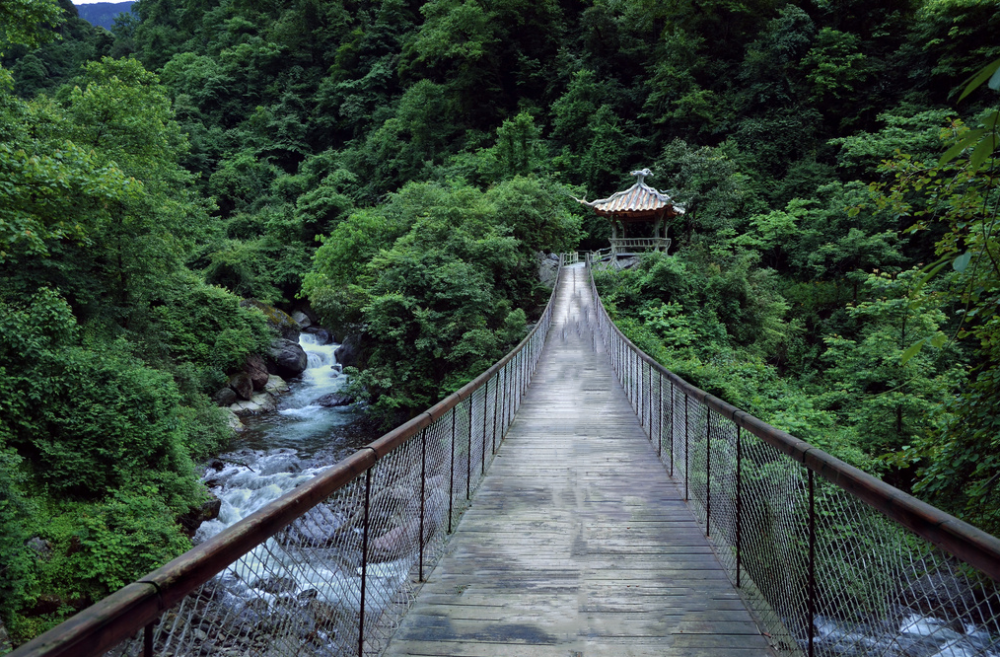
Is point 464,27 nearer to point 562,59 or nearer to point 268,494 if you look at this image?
point 562,59

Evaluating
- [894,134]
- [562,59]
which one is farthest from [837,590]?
[562,59]

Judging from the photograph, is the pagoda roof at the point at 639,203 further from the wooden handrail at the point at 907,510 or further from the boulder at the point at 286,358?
the wooden handrail at the point at 907,510

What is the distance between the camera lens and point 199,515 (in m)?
10.2

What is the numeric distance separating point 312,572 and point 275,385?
1856 cm

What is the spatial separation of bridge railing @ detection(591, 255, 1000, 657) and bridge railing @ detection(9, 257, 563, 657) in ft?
5.90

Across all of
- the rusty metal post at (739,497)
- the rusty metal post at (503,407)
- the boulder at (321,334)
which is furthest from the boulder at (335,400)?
the rusty metal post at (739,497)

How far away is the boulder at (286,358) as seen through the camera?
821 inches

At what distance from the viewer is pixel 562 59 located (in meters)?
42.2

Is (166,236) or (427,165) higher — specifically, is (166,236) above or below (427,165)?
below

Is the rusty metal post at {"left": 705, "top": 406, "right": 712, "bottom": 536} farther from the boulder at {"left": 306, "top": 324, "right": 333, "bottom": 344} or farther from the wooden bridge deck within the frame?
the boulder at {"left": 306, "top": 324, "right": 333, "bottom": 344}

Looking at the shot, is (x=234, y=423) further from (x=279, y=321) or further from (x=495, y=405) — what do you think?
(x=495, y=405)

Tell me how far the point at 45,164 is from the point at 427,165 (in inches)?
1183

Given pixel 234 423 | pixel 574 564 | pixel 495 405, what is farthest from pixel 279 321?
pixel 574 564

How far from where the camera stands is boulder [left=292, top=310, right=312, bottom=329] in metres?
26.8
